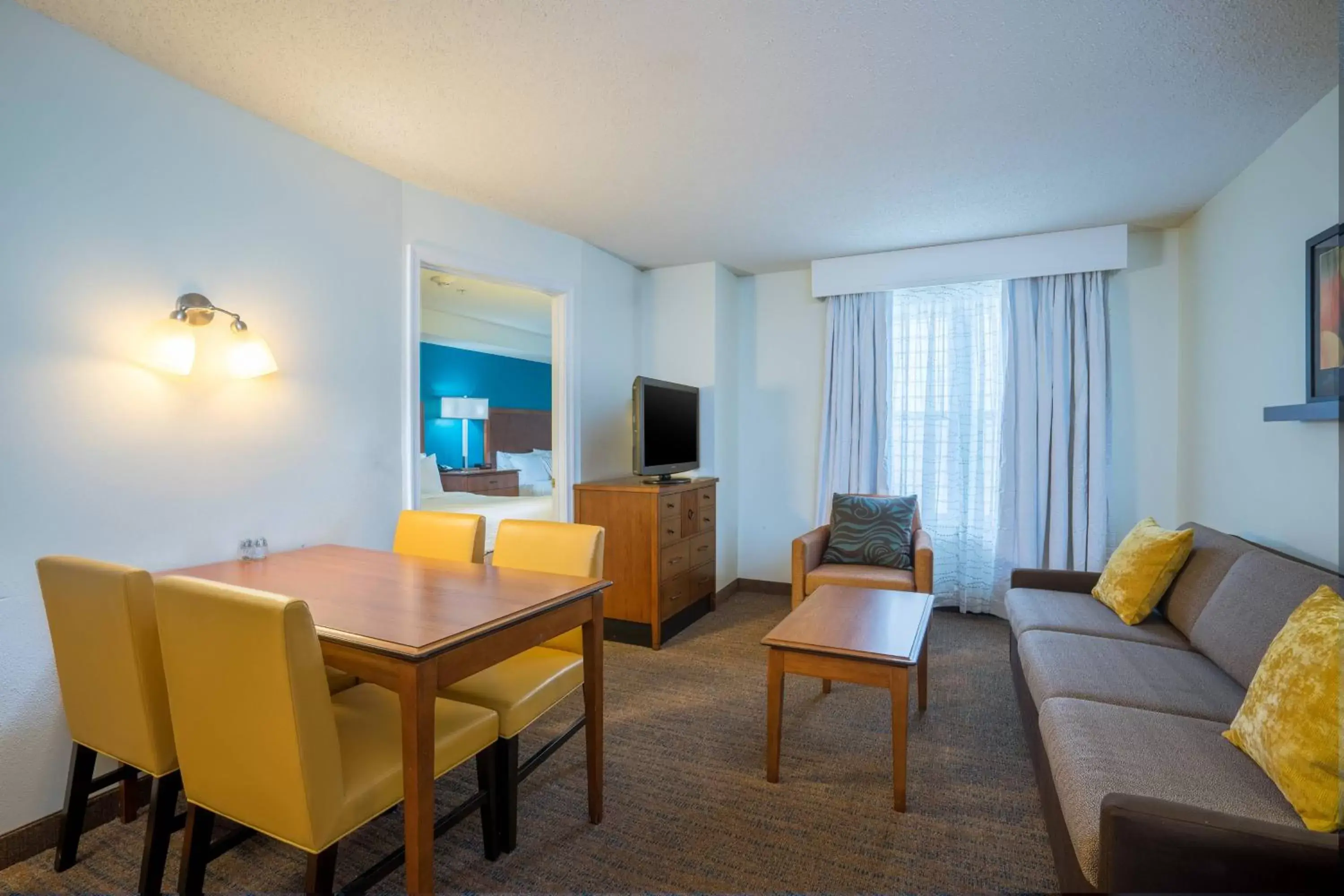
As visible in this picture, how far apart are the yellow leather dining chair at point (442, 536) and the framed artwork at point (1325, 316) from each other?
3147 millimetres

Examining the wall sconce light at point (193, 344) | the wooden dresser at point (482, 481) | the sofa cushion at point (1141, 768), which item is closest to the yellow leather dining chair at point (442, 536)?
the wall sconce light at point (193, 344)

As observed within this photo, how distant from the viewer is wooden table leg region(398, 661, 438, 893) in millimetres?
1304

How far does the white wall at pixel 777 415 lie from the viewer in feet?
15.3

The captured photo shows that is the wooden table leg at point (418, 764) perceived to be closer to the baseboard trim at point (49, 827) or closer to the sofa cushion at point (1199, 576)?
the baseboard trim at point (49, 827)

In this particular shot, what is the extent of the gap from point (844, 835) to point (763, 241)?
3.28 m

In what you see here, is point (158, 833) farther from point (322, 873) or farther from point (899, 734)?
point (899, 734)

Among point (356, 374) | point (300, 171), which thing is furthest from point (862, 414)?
point (300, 171)

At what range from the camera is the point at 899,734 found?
1.95m

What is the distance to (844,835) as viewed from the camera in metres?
1.86

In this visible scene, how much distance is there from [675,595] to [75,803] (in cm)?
266

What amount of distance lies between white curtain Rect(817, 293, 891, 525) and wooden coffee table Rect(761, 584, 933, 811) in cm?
188

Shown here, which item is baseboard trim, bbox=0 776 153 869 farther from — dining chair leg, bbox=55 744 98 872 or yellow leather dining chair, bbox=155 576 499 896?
A: yellow leather dining chair, bbox=155 576 499 896

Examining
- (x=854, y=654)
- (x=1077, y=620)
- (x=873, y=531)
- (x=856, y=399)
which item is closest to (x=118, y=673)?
(x=854, y=654)

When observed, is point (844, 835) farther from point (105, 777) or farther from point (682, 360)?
point (682, 360)
